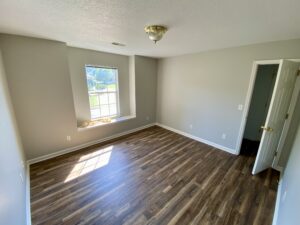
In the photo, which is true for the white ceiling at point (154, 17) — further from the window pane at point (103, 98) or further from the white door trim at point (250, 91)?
the window pane at point (103, 98)

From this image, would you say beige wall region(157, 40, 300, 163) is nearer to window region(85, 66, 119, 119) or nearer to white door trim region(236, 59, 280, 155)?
white door trim region(236, 59, 280, 155)

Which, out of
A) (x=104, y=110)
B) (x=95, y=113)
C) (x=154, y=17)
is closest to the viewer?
(x=154, y=17)

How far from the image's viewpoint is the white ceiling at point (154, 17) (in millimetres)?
1204

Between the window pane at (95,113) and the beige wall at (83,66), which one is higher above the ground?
the beige wall at (83,66)

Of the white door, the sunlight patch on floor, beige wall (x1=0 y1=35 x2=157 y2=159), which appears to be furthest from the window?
the white door

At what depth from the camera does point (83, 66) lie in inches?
129

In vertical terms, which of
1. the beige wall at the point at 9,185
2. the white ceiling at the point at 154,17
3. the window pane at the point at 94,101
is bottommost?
the beige wall at the point at 9,185

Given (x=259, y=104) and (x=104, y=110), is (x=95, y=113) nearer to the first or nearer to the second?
(x=104, y=110)

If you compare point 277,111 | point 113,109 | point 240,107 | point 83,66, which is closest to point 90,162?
point 113,109

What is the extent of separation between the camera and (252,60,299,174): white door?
6.74 feet

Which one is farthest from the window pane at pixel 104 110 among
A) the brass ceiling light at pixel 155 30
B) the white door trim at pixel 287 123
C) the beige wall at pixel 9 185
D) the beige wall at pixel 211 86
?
the white door trim at pixel 287 123

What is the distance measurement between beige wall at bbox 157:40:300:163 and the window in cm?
159

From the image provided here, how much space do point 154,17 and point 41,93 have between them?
8.15 feet

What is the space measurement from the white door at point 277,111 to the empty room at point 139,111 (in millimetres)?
27
